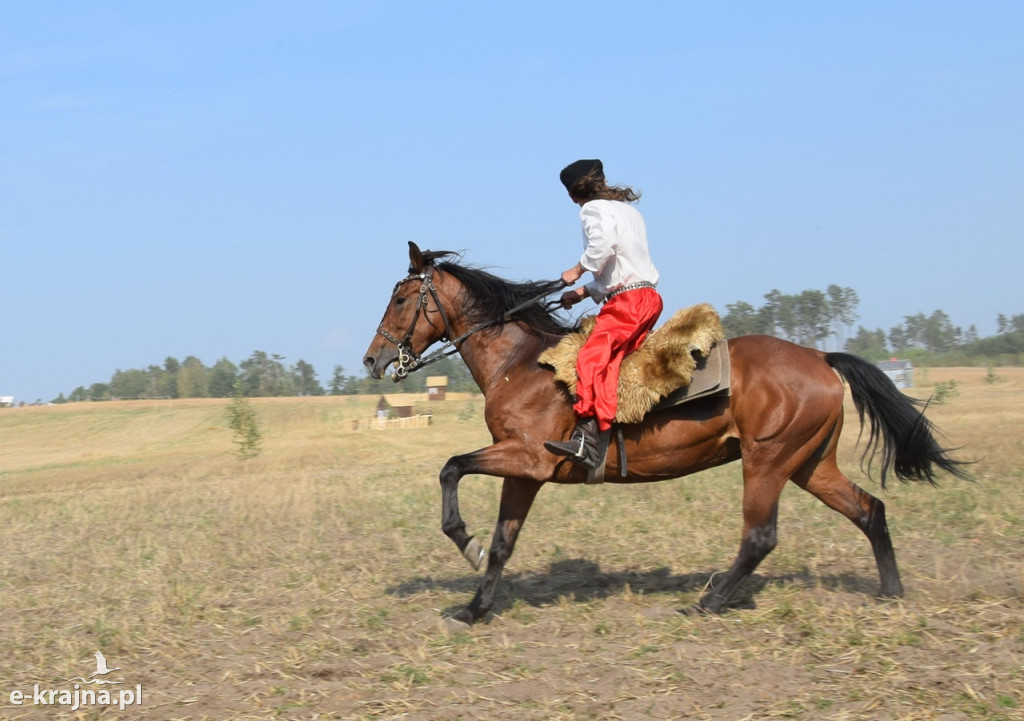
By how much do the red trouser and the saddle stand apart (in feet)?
0.22

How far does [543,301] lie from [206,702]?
3682 mm

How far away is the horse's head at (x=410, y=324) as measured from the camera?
711cm

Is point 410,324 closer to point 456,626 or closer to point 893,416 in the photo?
point 456,626

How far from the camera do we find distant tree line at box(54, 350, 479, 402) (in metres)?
88.1

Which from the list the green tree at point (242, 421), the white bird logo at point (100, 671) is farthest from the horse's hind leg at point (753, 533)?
the green tree at point (242, 421)

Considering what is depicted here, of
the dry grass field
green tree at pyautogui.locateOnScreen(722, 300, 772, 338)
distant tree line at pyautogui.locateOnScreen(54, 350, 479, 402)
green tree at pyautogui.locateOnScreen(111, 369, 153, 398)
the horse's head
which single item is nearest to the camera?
the dry grass field

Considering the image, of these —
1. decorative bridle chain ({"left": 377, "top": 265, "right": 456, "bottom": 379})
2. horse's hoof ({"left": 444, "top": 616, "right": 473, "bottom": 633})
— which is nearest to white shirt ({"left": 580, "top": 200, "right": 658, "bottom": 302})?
decorative bridle chain ({"left": 377, "top": 265, "right": 456, "bottom": 379})

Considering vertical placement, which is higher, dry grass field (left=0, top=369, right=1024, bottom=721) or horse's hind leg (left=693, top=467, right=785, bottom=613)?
horse's hind leg (left=693, top=467, right=785, bottom=613)

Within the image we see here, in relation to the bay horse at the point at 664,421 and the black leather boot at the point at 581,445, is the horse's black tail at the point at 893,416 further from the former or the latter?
the black leather boot at the point at 581,445

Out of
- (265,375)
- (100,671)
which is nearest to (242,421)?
(100,671)

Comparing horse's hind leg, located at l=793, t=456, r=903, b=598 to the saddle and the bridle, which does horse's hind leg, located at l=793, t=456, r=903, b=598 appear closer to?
the saddle

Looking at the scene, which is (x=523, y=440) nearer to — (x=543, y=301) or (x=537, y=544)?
(x=543, y=301)

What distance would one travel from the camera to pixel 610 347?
6.50m

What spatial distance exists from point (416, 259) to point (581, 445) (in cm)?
200
